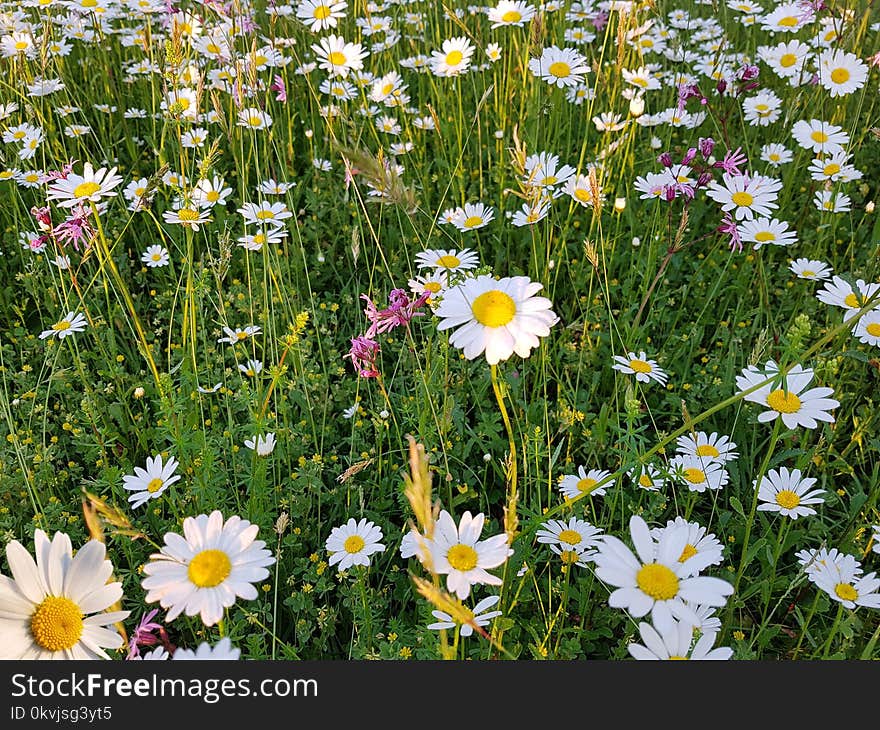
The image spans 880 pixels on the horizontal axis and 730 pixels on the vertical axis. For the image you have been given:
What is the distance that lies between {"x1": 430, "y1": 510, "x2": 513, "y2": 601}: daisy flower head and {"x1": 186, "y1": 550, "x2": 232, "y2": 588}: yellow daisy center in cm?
29

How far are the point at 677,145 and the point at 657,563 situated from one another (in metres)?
2.61

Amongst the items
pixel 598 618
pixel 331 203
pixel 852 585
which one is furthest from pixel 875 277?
pixel 331 203

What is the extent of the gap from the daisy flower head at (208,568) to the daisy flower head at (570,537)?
0.64 metres

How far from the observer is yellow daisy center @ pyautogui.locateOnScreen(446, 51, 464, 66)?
2807 mm

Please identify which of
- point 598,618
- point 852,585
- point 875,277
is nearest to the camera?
point 852,585

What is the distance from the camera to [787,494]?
4.94ft

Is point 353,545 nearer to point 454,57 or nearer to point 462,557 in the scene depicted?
point 462,557

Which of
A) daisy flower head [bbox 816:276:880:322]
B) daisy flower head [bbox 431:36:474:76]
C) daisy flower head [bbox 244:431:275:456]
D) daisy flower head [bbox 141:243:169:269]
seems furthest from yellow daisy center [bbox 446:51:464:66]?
daisy flower head [bbox 244:431:275:456]

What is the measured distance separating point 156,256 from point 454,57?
1440mm

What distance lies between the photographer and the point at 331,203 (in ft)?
9.35

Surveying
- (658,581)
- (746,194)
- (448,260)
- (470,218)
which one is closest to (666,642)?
(658,581)

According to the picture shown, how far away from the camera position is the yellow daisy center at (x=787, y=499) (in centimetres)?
149

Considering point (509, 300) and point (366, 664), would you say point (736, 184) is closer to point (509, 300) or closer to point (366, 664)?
point (509, 300)

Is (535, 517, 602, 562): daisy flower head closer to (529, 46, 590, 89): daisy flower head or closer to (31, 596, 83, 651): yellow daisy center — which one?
(31, 596, 83, 651): yellow daisy center
